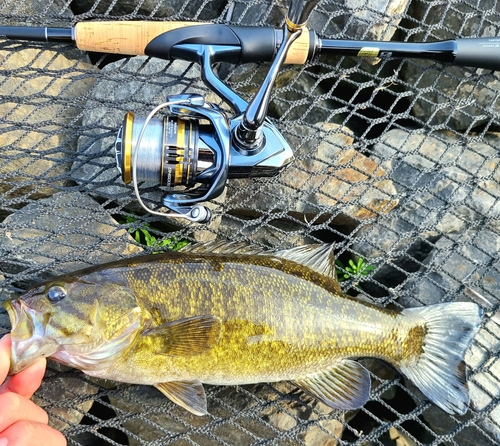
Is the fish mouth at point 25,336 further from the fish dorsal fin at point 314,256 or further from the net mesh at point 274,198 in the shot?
the fish dorsal fin at point 314,256

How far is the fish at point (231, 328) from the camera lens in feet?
7.48

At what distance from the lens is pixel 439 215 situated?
3.20 metres

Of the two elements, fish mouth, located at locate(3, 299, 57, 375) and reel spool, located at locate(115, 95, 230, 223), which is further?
reel spool, located at locate(115, 95, 230, 223)

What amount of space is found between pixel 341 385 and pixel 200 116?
5.84 feet

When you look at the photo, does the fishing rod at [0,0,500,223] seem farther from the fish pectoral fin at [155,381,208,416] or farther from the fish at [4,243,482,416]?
the fish pectoral fin at [155,381,208,416]

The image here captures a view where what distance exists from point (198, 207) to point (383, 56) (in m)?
1.83

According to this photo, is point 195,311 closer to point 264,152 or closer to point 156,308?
point 156,308

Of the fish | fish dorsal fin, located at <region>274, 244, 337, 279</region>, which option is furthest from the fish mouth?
fish dorsal fin, located at <region>274, 244, 337, 279</region>

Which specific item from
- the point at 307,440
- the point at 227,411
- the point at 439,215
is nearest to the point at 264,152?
the point at 439,215

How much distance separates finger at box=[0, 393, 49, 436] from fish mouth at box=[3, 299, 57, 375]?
122 millimetres

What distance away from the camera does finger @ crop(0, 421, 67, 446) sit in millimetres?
2031

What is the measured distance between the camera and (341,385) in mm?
2678

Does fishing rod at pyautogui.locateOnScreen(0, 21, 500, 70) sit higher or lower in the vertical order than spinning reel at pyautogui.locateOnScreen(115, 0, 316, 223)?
higher

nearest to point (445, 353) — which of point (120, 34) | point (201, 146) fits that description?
point (201, 146)
